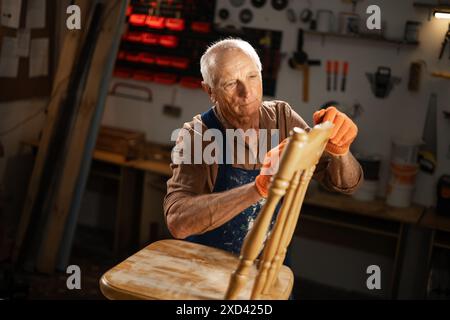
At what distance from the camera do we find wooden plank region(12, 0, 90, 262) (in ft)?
13.7

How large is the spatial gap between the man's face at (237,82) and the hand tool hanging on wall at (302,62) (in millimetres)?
2594

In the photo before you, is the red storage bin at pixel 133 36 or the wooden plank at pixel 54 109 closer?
the wooden plank at pixel 54 109

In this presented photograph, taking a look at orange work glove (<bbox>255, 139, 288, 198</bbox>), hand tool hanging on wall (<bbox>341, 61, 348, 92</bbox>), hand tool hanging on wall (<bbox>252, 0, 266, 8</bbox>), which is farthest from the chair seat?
hand tool hanging on wall (<bbox>252, 0, 266, 8</bbox>)

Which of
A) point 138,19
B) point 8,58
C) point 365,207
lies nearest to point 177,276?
point 365,207

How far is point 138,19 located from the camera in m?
4.92

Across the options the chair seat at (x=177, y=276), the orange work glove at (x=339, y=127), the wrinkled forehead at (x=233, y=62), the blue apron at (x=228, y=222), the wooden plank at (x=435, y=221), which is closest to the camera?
the chair seat at (x=177, y=276)

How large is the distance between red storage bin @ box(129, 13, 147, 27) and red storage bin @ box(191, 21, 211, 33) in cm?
47

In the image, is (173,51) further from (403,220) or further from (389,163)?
(403,220)

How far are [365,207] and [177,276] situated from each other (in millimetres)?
2746

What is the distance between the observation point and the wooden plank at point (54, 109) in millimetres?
4164

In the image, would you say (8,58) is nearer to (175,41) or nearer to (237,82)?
(175,41)

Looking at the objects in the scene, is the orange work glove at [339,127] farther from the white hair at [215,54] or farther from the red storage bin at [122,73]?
the red storage bin at [122,73]

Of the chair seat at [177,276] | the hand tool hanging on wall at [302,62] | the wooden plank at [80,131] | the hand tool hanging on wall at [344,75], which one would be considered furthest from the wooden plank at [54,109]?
the chair seat at [177,276]

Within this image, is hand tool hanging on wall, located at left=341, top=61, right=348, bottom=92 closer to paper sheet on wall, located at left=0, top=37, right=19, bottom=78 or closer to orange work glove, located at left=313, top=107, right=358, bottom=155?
paper sheet on wall, located at left=0, top=37, right=19, bottom=78
